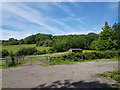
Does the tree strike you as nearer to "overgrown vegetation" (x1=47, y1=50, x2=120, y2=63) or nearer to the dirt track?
"overgrown vegetation" (x1=47, y1=50, x2=120, y2=63)

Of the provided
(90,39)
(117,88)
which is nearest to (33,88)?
(117,88)

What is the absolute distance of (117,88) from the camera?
424 centimetres

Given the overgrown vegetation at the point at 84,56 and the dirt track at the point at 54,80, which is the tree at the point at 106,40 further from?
the dirt track at the point at 54,80

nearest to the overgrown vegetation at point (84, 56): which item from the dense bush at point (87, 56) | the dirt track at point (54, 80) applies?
the dense bush at point (87, 56)

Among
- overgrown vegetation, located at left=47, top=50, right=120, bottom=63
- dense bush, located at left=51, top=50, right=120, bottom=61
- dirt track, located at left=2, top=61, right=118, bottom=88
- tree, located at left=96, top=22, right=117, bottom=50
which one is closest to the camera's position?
dirt track, located at left=2, top=61, right=118, bottom=88

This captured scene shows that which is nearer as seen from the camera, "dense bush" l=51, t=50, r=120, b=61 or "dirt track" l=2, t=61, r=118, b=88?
"dirt track" l=2, t=61, r=118, b=88

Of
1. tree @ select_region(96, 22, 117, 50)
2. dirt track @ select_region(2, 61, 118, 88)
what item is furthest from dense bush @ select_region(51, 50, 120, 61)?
tree @ select_region(96, 22, 117, 50)

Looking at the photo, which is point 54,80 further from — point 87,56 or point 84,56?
point 87,56

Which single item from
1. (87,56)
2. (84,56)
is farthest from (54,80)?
(87,56)

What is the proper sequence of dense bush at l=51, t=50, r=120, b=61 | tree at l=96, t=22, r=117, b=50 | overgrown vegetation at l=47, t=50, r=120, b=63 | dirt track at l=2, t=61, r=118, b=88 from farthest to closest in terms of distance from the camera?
tree at l=96, t=22, r=117, b=50 → dense bush at l=51, t=50, r=120, b=61 → overgrown vegetation at l=47, t=50, r=120, b=63 → dirt track at l=2, t=61, r=118, b=88

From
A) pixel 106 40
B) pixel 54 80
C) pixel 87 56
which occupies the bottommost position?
pixel 54 80

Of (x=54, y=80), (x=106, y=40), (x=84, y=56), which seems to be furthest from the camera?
(x=106, y=40)

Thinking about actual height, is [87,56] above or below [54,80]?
above

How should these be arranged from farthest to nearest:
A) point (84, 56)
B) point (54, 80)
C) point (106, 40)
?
point (106, 40)
point (84, 56)
point (54, 80)
